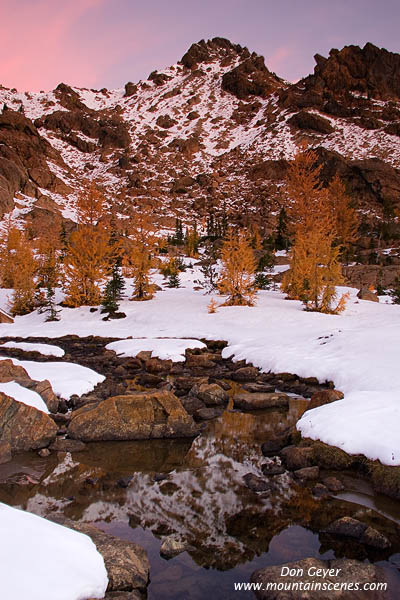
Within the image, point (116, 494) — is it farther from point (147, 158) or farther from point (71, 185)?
point (147, 158)

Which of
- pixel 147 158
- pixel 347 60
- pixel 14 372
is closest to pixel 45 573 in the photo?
pixel 14 372

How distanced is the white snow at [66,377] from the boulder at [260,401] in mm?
4408

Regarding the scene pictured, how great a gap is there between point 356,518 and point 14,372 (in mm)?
→ 9244

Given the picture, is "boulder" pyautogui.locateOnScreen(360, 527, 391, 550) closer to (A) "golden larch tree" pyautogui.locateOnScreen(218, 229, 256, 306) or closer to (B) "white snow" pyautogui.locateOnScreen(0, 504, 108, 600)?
(B) "white snow" pyautogui.locateOnScreen(0, 504, 108, 600)

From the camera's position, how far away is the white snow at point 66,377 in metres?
10.6

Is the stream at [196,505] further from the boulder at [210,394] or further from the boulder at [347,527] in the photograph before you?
the boulder at [210,394]

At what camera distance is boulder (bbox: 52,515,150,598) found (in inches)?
152

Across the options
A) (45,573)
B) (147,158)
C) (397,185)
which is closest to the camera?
(45,573)

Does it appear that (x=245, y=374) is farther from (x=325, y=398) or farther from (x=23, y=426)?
(x=23, y=426)

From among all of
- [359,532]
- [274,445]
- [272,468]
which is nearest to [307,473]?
[272,468]

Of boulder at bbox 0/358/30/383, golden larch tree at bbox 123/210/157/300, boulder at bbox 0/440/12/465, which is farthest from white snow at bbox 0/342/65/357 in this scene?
golden larch tree at bbox 123/210/157/300

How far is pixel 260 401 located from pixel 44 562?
24.7 feet

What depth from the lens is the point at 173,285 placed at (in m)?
34.8

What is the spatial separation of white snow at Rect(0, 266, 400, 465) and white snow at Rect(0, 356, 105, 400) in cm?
18
